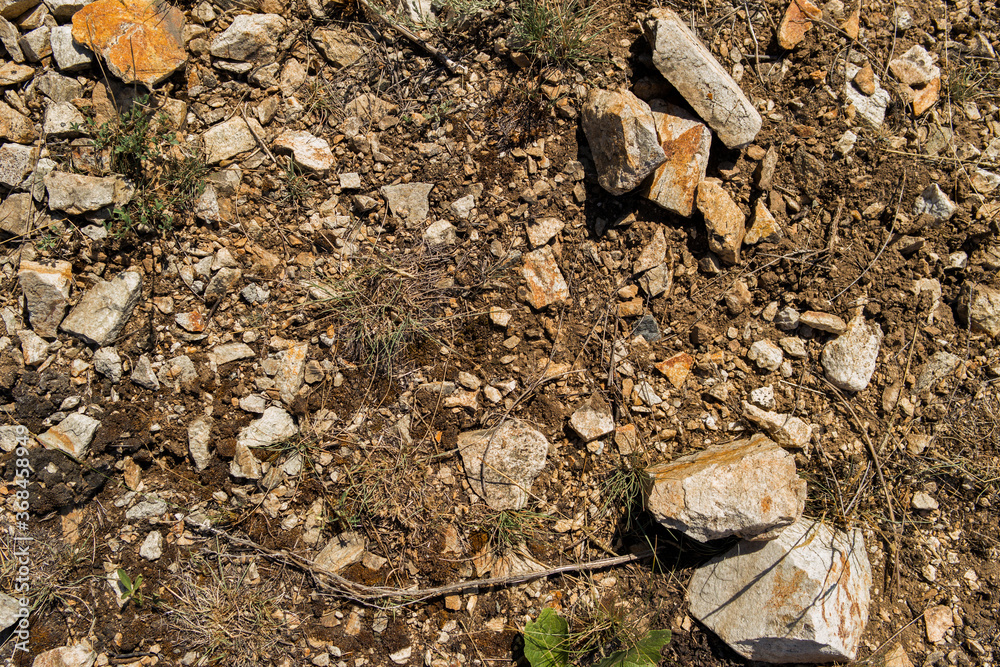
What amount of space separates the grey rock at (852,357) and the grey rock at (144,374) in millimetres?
3086

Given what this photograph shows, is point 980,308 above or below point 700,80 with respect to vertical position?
below

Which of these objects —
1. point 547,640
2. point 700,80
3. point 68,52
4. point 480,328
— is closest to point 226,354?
point 480,328

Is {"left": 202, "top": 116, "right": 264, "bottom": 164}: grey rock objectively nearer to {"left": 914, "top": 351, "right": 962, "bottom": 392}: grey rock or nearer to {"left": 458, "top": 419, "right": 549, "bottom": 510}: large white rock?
{"left": 458, "top": 419, "right": 549, "bottom": 510}: large white rock

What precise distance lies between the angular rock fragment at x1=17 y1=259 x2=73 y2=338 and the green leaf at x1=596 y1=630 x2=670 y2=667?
2.84 meters

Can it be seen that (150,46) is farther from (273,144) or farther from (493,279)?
(493,279)

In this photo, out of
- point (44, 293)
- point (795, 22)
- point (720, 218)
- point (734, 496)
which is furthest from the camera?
point (795, 22)

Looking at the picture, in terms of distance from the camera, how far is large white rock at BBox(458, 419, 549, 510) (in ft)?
Result: 8.29

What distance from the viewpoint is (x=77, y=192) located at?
2424 mm

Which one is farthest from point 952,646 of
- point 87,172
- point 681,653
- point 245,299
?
point 87,172

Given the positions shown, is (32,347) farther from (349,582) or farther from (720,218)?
(720,218)

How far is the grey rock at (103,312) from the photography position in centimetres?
241

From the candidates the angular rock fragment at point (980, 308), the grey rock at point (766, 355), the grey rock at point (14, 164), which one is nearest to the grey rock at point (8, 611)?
the grey rock at point (14, 164)

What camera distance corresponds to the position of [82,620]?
7.97 feet

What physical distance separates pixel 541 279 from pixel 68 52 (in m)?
2.37
